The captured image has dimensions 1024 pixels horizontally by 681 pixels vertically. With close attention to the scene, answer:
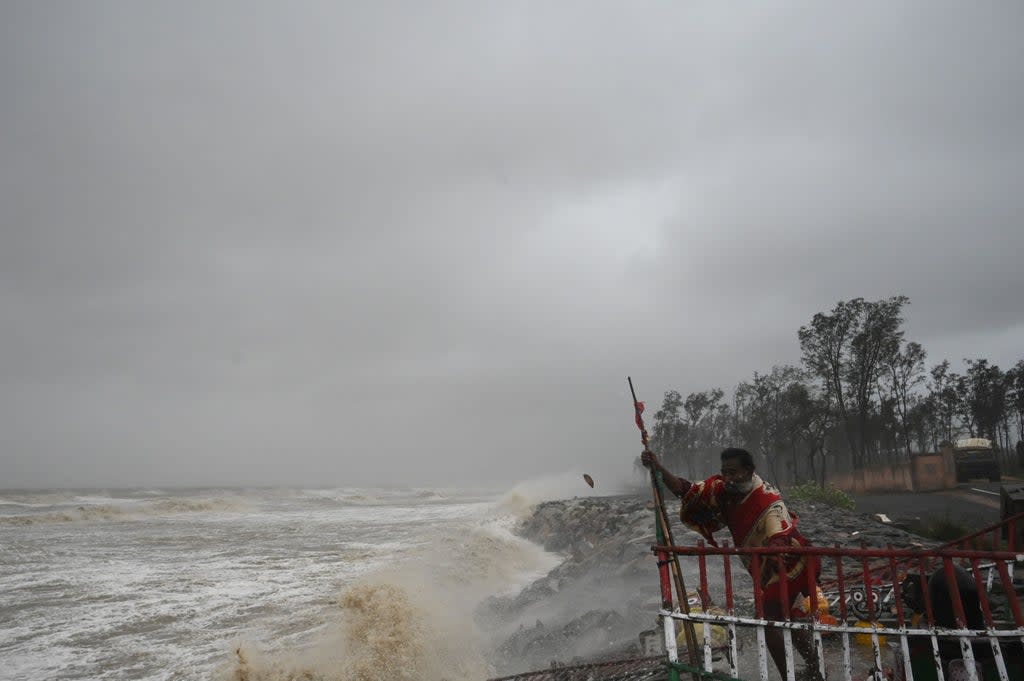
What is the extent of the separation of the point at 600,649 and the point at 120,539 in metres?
22.9

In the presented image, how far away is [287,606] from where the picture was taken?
12578mm

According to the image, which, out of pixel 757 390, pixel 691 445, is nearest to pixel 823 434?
pixel 757 390

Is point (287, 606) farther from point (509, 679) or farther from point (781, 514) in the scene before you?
point (781, 514)

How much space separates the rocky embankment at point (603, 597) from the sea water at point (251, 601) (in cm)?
84

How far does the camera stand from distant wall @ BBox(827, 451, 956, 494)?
28.7 meters

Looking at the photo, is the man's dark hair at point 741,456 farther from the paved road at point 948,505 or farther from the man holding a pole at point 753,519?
the paved road at point 948,505

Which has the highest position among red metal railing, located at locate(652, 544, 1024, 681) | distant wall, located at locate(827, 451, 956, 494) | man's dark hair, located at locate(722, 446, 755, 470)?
man's dark hair, located at locate(722, 446, 755, 470)

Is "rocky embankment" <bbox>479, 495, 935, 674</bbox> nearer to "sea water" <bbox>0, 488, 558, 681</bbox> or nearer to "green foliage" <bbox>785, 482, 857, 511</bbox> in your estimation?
"sea water" <bbox>0, 488, 558, 681</bbox>

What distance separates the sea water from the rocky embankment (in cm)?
84

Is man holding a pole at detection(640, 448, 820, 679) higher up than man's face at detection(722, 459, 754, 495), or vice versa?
man's face at detection(722, 459, 754, 495)

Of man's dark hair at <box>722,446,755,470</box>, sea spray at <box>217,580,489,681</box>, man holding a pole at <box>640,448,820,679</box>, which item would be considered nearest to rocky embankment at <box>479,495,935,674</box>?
sea spray at <box>217,580,489,681</box>

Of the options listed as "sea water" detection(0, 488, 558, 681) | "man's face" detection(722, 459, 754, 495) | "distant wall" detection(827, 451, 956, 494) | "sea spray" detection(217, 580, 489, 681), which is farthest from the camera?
"distant wall" detection(827, 451, 956, 494)

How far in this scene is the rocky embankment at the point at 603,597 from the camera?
938cm

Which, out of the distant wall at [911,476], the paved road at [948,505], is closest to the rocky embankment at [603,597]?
the paved road at [948,505]
